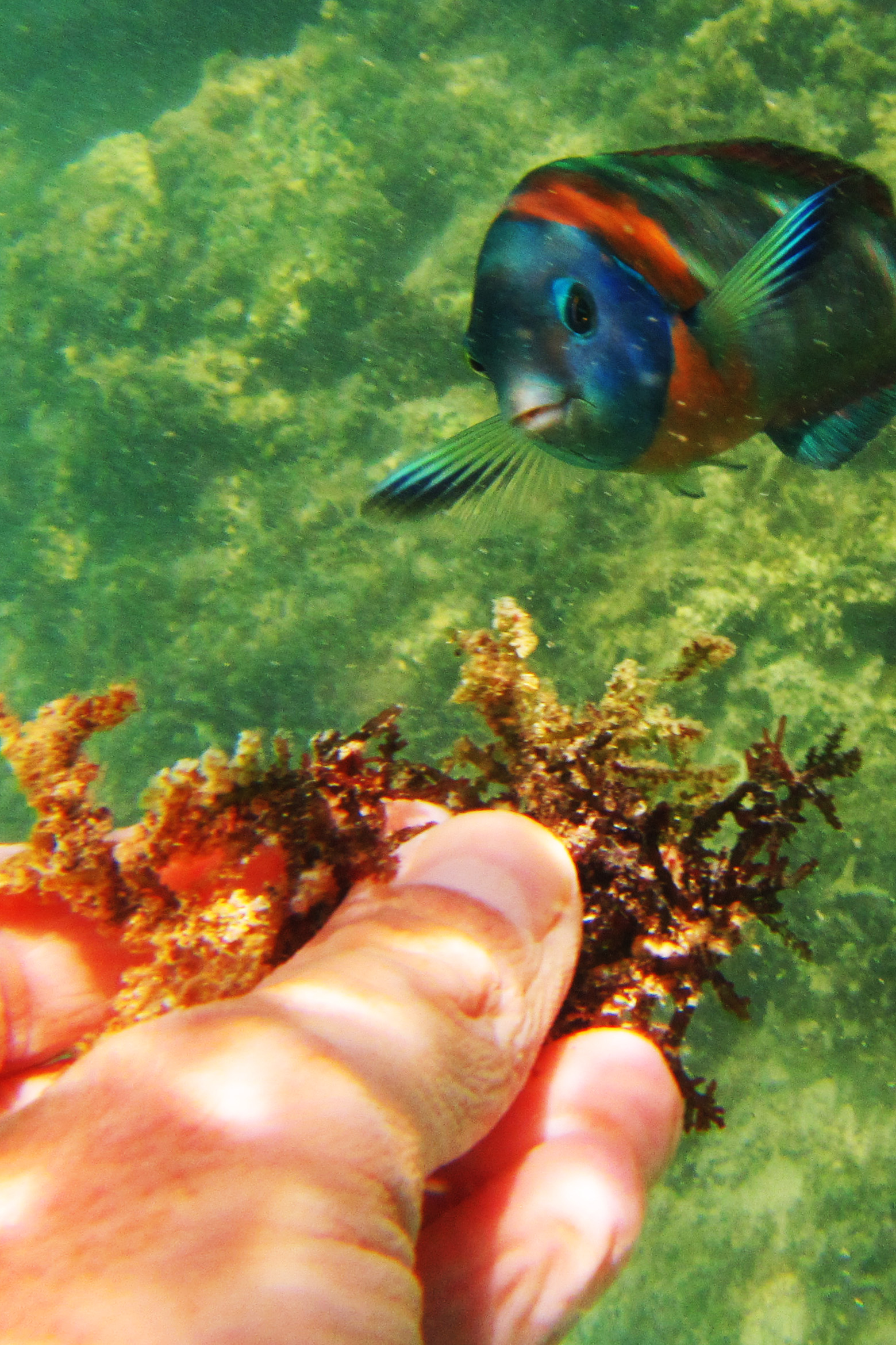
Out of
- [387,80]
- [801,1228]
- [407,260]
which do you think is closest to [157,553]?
[407,260]

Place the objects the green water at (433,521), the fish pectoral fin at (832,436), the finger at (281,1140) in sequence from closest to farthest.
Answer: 1. the finger at (281,1140)
2. the fish pectoral fin at (832,436)
3. the green water at (433,521)

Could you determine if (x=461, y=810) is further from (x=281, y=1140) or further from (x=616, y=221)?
(x=616, y=221)

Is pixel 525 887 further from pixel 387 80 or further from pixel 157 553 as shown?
pixel 387 80

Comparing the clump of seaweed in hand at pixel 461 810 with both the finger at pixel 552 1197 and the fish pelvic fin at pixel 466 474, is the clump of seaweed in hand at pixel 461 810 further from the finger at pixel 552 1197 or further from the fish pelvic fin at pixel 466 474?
the fish pelvic fin at pixel 466 474

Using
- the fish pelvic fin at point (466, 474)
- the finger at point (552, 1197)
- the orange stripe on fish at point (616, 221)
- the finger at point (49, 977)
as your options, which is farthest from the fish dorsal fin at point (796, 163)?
the finger at point (49, 977)

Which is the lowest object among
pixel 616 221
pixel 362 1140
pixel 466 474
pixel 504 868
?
pixel 504 868

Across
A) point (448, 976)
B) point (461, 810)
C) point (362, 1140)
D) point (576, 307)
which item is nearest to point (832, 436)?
point (576, 307)
